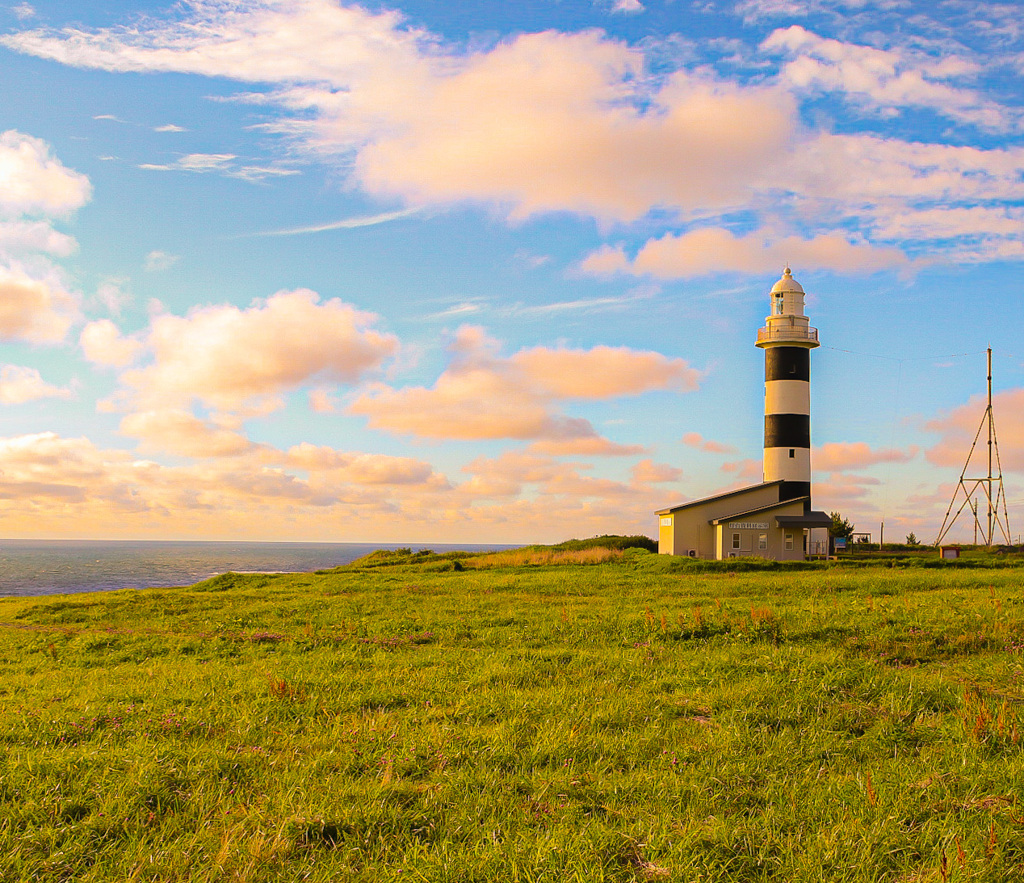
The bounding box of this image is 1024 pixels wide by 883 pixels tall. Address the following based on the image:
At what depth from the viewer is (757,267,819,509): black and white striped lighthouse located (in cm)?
4659

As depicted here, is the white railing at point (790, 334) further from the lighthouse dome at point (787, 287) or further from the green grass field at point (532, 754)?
the green grass field at point (532, 754)

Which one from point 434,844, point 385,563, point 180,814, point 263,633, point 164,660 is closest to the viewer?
point 434,844

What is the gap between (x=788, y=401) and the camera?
4712 cm

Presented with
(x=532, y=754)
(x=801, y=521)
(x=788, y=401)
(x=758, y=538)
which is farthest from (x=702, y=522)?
(x=532, y=754)

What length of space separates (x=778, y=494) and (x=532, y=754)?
42.2 m

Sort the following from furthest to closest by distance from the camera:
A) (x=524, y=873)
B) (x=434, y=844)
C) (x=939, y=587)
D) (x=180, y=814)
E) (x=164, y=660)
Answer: (x=939, y=587)
(x=164, y=660)
(x=180, y=814)
(x=434, y=844)
(x=524, y=873)

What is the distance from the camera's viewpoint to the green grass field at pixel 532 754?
16.8ft

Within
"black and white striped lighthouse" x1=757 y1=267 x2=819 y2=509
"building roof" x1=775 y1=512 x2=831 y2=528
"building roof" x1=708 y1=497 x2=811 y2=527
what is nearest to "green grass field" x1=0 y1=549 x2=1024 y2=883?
"building roof" x1=708 y1=497 x2=811 y2=527

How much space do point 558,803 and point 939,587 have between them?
21.5 meters

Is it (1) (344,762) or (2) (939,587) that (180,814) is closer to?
(1) (344,762)

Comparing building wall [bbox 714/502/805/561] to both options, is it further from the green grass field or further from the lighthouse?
the green grass field

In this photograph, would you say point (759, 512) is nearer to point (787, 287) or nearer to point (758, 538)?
point (758, 538)

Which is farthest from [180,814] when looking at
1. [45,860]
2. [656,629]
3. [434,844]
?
[656,629]

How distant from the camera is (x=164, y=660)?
504 inches
